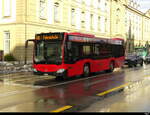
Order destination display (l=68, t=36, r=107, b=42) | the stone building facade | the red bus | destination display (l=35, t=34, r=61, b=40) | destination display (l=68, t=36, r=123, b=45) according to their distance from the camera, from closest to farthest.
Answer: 1. the red bus
2. destination display (l=35, t=34, r=61, b=40)
3. destination display (l=68, t=36, r=107, b=42)
4. destination display (l=68, t=36, r=123, b=45)
5. the stone building facade

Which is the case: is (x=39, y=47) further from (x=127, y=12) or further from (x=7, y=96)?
(x=127, y=12)

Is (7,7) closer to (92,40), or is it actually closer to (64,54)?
(92,40)

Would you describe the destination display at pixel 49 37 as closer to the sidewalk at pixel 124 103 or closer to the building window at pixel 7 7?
the sidewalk at pixel 124 103

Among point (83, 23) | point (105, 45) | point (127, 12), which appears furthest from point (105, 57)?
point (127, 12)

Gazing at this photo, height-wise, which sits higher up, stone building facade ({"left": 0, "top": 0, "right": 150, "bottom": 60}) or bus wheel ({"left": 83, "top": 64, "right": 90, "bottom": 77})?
stone building facade ({"left": 0, "top": 0, "right": 150, "bottom": 60})

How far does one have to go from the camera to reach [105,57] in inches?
797

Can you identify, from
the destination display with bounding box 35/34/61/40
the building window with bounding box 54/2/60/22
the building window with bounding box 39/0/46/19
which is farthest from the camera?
the building window with bounding box 54/2/60/22

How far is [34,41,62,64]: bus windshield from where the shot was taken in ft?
49.2

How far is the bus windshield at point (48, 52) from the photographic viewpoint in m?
15.0

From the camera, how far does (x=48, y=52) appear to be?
15281mm

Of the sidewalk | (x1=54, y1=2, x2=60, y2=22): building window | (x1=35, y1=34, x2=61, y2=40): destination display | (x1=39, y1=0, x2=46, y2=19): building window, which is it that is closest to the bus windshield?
(x1=35, y1=34, x2=61, y2=40): destination display

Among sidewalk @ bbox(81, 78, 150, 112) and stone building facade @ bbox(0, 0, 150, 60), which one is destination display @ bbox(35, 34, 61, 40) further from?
stone building facade @ bbox(0, 0, 150, 60)

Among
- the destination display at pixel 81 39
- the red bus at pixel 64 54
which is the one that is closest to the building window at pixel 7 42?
the destination display at pixel 81 39

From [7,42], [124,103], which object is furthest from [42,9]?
[124,103]
